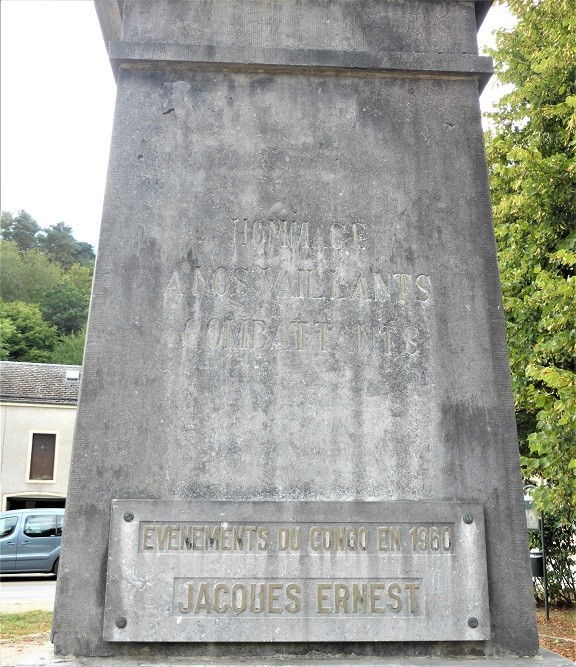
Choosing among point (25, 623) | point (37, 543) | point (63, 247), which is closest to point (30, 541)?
point (37, 543)

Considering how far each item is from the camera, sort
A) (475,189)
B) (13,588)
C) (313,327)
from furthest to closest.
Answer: (13,588) < (475,189) < (313,327)

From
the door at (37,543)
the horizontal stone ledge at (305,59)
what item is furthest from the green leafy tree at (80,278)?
the horizontal stone ledge at (305,59)

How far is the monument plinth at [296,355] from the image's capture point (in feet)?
11.9

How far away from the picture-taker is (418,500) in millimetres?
3803

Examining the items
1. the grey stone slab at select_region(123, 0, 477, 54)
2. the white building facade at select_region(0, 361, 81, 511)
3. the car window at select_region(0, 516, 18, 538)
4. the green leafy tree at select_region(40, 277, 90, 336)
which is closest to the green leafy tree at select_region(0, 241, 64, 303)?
the green leafy tree at select_region(40, 277, 90, 336)

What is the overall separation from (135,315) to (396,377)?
1445mm

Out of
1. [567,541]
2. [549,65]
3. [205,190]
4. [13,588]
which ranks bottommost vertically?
[13,588]

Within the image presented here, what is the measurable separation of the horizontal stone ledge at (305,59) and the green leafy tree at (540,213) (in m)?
6.67

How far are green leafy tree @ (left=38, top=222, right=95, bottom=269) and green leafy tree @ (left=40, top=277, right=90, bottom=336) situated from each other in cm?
1204

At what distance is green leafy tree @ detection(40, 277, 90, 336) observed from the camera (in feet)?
195

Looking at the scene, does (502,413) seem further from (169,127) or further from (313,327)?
(169,127)

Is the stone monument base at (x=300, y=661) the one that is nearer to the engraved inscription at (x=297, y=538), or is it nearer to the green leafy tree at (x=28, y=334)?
the engraved inscription at (x=297, y=538)

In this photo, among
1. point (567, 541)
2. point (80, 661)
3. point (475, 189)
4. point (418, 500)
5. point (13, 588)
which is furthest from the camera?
point (13, 588)

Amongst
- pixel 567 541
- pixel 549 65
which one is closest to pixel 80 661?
pixel 549 65
